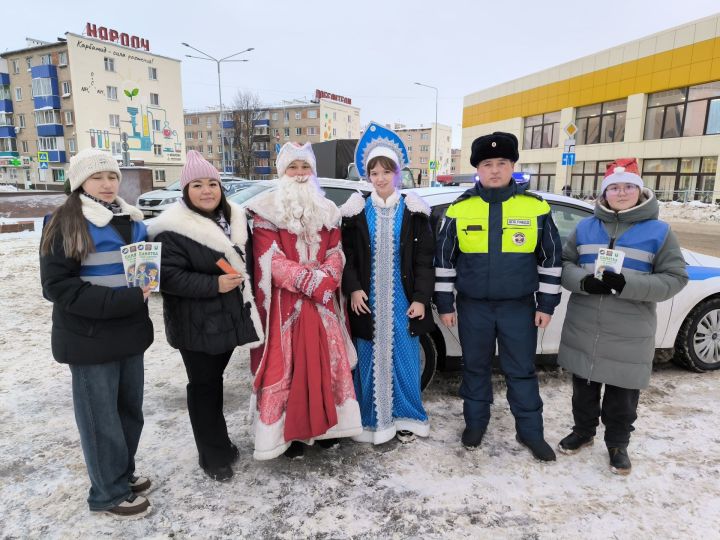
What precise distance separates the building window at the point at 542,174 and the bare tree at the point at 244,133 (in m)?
29.3

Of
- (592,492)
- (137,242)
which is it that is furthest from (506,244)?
(137,242)

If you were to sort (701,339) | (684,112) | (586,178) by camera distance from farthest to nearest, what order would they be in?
1. (586,178)
2. (684,112)
3. (701,339)

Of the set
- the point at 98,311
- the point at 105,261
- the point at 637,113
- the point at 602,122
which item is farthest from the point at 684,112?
the point at 98,311

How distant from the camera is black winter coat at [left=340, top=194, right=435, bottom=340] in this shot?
114 inches

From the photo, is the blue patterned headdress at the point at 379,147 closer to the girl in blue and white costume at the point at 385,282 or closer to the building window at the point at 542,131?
the girl in blue and white costume at the point at 385,282

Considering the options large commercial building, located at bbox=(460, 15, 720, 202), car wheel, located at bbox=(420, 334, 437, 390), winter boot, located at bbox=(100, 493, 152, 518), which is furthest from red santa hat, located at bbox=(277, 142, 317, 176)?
large commercial building, located at bbox=(460, 15, 720, 202)

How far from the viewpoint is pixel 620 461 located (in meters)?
2.74

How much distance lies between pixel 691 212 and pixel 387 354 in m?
20.4

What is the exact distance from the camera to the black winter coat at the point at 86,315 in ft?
6.55

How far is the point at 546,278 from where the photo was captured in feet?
9.26

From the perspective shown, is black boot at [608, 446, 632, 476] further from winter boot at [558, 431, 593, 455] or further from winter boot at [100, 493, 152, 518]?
winter boot at [100, 493, 152, 518]

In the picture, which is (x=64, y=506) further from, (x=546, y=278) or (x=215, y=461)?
(x=546, y=278)

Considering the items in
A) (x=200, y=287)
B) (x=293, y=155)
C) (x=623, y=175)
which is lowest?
(x=200, y=287)

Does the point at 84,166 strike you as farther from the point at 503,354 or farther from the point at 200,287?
the point at 503,354
